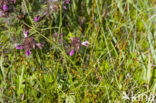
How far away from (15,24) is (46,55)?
38cm

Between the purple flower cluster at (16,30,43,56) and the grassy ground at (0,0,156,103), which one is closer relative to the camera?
the grassy ground at (0,0,156,103)

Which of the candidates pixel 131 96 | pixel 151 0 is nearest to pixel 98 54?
pixel 131 96

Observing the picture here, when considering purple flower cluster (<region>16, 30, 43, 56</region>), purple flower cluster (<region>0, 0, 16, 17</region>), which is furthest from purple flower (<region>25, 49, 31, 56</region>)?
purple flower cluster (<region>0, 0, 16, 17</region>)

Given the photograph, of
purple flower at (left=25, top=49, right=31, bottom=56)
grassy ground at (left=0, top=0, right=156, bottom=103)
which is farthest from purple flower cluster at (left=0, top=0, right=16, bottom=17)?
purple flower at (left=25, top=49, right=31, bottom=56)

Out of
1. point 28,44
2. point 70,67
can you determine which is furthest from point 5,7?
point 70,67

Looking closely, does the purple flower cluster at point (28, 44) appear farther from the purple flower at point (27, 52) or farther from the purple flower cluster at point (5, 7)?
the purple flower cluster at point (5, 7)

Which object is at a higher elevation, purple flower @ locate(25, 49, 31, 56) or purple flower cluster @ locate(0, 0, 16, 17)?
purple flower cluster @ locate(0, 0, 16, 17)

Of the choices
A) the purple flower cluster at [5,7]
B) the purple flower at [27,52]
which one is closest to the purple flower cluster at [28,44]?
the purple flower at [27,52]

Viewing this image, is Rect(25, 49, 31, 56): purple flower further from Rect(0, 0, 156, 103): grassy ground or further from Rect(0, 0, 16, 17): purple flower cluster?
Rect(0, 0, 16, 17): purple flower cluster

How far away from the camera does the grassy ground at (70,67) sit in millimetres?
1594

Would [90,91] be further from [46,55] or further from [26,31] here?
[26,31]

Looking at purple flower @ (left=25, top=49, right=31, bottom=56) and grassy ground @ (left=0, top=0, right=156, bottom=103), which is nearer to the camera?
grassy ground @ (left=0, top=0, right=156, bottom=103)

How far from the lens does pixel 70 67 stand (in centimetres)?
180

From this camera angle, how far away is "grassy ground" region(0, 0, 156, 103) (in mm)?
1594
